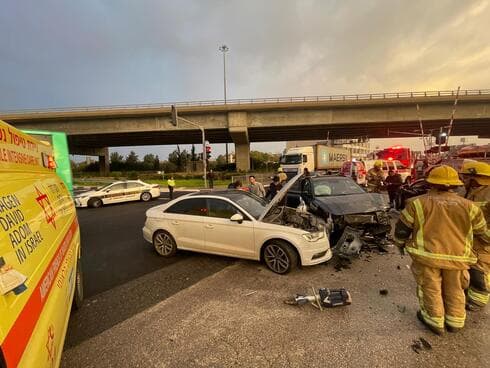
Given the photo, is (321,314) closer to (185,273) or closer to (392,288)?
(392,288)

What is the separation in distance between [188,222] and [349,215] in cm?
328

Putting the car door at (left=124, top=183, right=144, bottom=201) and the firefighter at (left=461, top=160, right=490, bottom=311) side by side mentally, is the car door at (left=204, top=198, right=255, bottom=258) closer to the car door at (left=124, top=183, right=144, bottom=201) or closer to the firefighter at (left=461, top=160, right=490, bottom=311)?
the firefighter at (left=461, top=160, right=490, bottom=311)

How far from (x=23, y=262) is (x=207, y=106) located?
31491 mm

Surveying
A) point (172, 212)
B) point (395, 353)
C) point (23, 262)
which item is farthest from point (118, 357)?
point (172, 212)

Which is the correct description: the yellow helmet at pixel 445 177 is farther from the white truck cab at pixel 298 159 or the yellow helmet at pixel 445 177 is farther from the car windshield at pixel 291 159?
the car windshield at pixel 291 159

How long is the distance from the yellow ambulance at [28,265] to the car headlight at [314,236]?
3.37 metres

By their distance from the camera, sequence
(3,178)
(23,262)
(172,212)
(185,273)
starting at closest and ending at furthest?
(23,262)
(3,178)
(185,273)
(172,212)

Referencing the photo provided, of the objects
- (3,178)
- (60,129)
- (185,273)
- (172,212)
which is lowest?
(185,273)

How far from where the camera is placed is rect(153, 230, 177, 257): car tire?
5.78 metres

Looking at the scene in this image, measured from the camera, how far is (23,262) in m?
1.73

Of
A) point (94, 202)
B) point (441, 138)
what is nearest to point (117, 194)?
point (94, 202)

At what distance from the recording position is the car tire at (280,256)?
182 inches

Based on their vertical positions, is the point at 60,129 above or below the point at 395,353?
above

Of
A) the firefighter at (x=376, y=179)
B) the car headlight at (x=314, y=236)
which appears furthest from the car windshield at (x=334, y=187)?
the firefighter at (x=376, y=179)
